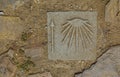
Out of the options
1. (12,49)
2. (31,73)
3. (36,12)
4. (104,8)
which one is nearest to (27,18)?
(36,12)

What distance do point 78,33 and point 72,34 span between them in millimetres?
38

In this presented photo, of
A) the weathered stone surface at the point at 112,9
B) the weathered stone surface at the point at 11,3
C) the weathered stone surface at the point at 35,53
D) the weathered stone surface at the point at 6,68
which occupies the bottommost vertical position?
the weathered stone surface at the point at 6,68

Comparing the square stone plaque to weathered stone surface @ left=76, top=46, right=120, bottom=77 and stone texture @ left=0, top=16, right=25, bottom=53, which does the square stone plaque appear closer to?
weathered stone surface @ left=76, top=46, right=120, bottom=77

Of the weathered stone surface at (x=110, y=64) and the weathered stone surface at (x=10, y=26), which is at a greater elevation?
the weathered stone surface at (x=10, y=26)

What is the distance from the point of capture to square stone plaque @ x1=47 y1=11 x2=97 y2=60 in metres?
2.03

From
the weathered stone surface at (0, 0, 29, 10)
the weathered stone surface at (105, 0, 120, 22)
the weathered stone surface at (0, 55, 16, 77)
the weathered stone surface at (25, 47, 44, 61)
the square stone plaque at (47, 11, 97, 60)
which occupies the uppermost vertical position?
the weathered stone surface at (0, 0, 29, 10)

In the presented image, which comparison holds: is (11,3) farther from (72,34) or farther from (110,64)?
(110,64)

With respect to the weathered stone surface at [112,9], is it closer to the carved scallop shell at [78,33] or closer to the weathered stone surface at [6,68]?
the carved scallop shell at [78,33]

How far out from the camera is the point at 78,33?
203 centimetres

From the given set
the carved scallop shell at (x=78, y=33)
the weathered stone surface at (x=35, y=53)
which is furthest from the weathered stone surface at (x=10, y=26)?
the carved scallop shell at (x=78, y=33)

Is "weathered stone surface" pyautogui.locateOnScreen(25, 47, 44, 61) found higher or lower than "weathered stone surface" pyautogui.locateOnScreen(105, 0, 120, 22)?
lower

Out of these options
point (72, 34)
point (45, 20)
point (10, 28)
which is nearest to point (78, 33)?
Answer: point (72, 34)

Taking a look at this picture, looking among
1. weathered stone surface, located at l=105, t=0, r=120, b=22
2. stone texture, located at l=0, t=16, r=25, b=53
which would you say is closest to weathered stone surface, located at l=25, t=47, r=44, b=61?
stone texture, located at l=0, t=16, r=25, b=53

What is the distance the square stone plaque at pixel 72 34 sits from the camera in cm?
203
